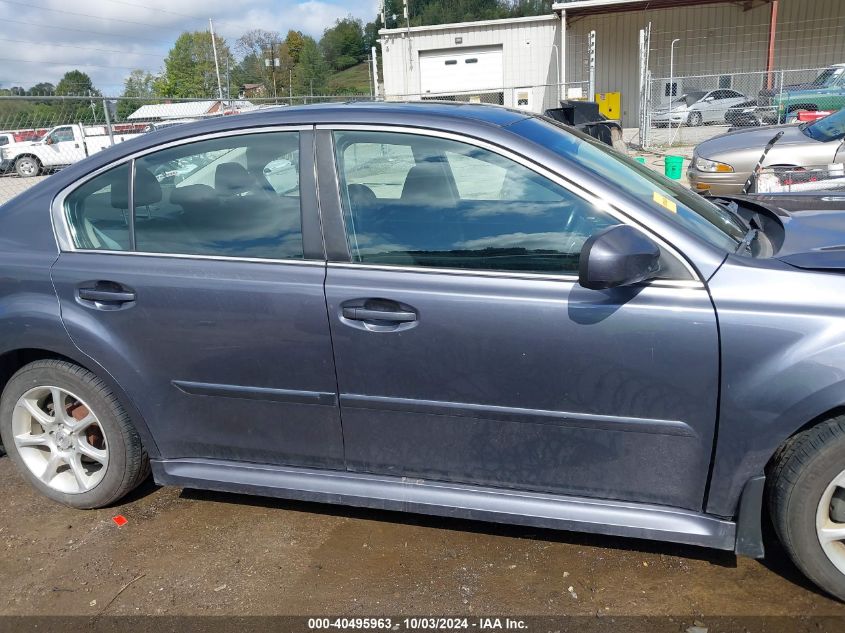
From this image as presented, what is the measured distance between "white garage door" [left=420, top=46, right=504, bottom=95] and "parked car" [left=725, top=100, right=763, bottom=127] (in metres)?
11.7

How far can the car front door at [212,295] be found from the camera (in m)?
2.69

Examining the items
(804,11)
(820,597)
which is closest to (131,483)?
(820,597)

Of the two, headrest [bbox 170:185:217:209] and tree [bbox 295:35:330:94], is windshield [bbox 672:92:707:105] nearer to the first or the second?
tree [bbox 295:35:330:94]

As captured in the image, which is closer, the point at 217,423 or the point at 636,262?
the point at 636,262

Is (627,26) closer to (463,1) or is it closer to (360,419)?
(360,419)

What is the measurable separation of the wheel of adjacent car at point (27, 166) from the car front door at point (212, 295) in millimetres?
6672

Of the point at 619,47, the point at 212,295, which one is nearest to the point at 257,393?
the point at 212,295

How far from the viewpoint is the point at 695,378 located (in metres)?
2.28

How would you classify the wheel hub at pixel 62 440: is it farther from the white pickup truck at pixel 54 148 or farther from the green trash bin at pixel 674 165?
the green trash bin at pixel 674 165

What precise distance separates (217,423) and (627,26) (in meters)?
33.0

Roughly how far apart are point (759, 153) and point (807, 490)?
21.3 feet

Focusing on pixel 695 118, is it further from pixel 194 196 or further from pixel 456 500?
pixel 456 500

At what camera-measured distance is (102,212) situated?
3041 mm

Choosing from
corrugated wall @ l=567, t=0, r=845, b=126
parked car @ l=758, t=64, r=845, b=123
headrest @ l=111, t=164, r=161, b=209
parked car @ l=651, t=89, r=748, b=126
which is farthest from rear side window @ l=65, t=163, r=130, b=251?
corrugated wall @ l=567, t=0, r=845, b=126
